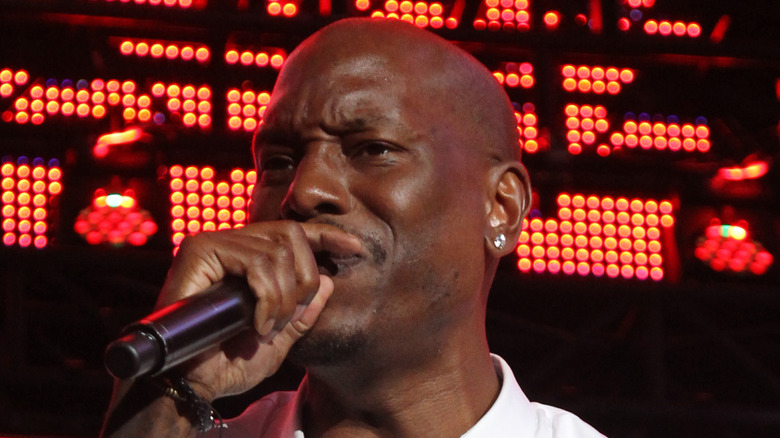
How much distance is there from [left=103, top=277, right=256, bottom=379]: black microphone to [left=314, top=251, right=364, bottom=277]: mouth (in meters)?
0.27

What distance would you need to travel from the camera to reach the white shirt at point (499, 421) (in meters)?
2.15

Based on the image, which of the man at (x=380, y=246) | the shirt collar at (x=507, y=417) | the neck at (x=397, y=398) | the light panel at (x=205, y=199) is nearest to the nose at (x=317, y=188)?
the man at (x=380, y=246)

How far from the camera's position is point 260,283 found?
1.60 metres

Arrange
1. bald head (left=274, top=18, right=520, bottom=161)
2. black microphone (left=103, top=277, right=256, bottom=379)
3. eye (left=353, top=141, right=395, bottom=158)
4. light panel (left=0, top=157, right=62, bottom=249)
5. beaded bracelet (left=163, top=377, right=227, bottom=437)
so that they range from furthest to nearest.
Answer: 1. light panel (left=0, top=157, right=62, bottom=249)
2. bald head (left=274, top=18, right=520, bottom=161)
3. eye (left=353, top=141, right=395, bottom=158)
4. beaded bracelet (left=163, top=377, right=227, bottom=437)
5. black microphone (left=103, top=277, right=256, bottom=379)

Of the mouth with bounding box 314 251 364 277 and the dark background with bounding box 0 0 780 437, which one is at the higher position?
the mouth with bounding box 314 251 364 277

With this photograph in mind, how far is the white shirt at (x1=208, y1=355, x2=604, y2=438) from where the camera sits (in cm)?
215

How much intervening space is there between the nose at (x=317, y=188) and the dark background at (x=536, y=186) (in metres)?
2.14

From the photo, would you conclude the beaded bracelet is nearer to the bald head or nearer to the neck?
the neck

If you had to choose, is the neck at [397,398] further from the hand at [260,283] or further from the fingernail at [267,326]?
the fingernail at [267,326]

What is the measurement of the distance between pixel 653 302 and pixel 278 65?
176 cm

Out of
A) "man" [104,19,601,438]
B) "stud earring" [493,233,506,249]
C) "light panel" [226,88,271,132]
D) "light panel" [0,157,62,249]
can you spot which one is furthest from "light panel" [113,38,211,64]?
"stud earring" [493,233,506,249]

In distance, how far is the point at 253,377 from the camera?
6.06 ft

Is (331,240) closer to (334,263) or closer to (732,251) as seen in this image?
(334,263)

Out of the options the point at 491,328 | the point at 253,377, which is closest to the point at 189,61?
Answer: the point at 491,328
